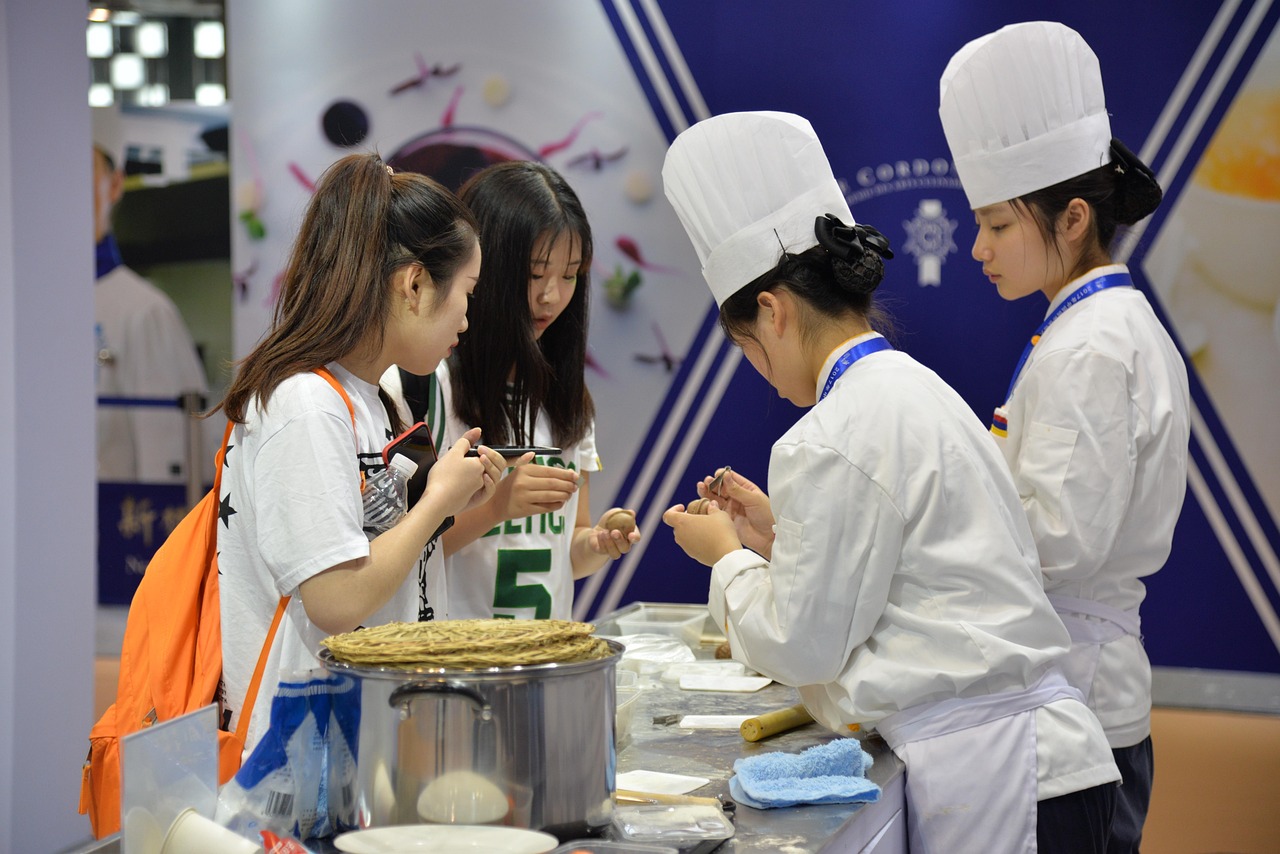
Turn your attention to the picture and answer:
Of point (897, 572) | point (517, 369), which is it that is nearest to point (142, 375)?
point (517, 369)

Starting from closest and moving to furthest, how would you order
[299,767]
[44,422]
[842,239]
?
[299,767] < [842,239] < [44,422]

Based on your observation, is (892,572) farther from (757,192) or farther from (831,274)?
(757,192)

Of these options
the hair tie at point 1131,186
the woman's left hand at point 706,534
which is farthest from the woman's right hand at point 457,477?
the hair tie at point 1131,186

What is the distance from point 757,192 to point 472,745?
809mm

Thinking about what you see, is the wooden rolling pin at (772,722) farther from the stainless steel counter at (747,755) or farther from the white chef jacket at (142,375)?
the white chef jacket at (142,375)

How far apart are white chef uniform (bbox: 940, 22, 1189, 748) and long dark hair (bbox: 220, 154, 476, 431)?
0.92 m

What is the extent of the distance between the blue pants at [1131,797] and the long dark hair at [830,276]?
31.9 inches

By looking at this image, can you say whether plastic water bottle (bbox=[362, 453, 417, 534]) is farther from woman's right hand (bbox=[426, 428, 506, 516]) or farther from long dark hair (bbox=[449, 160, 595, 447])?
long dark hair (bbox=[449, 160, 595, 447])

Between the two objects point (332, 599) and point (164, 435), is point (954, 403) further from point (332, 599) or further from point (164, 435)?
point (164, 435)

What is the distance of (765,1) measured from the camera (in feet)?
13.7

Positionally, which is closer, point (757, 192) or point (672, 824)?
point (672, 824)

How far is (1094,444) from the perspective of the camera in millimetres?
1763

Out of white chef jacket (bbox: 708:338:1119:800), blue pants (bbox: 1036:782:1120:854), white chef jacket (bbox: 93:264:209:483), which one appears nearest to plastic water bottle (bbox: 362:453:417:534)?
white chef jacket (bbox: 708:338:1119:800)

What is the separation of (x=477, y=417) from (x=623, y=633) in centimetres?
50
